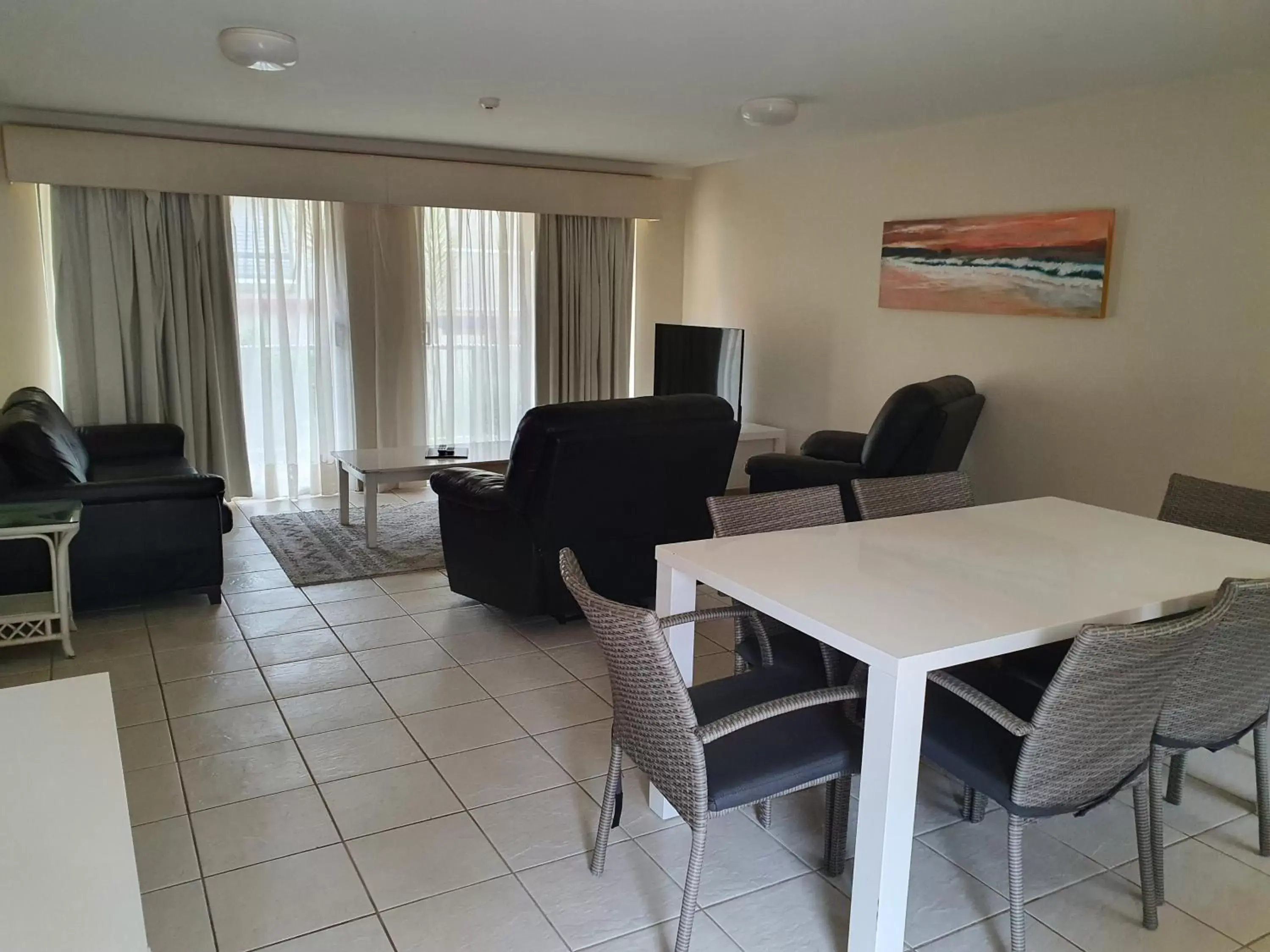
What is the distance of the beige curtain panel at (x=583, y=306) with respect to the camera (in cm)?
698

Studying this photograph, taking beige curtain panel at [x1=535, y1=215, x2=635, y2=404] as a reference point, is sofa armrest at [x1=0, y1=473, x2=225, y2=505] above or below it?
below

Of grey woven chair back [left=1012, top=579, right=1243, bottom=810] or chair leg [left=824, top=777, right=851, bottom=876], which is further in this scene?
chair leg [left=824, top=777, right=851, bottom=876]

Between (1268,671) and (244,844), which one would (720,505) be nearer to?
(1268,671)

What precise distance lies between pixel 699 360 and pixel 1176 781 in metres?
4.32

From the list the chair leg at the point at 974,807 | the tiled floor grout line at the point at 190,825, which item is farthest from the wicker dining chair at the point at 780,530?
the tiled floor grout line at the point at 190,825

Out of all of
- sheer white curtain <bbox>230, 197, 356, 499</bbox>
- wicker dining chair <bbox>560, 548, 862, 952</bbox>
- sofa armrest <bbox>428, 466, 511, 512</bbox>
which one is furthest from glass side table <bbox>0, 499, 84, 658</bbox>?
sheer white curtain <bbox>230, 197, 356, 499</bbox>

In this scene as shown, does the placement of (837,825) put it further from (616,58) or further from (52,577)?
(52,577)

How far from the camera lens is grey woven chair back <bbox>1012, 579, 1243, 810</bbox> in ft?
5.79

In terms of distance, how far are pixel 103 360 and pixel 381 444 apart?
5.97 feet

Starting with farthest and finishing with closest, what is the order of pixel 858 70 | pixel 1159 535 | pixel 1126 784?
pixel 858 70
pixel 1159 535
pixel 1126 784

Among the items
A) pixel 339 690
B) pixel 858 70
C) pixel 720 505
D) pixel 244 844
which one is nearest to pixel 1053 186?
pixel 858 70

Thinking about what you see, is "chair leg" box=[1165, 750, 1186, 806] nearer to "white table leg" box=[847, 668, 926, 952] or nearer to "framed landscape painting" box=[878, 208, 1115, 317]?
"white table leg" box=[847, 668, 926, 952]

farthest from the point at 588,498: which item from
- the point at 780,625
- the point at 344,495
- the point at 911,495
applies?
the point at 344,495

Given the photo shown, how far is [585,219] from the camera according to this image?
23.0 ft
